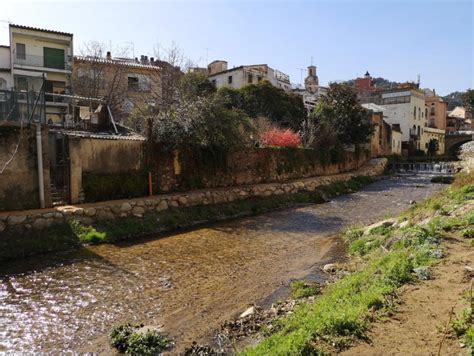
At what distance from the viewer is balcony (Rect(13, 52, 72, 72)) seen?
116 feet

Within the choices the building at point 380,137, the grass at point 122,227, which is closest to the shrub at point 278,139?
the grass at point 122,227

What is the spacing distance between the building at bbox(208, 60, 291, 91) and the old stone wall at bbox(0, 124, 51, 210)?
31.3m

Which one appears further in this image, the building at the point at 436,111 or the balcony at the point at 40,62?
the building at the point at 436,111

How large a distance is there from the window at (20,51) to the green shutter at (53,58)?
176 centimetres

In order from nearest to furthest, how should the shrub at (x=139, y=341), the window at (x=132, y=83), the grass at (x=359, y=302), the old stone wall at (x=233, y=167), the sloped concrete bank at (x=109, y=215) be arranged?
the grass at (x=359, y=302), the shrub at (x=139, y=341), the sloped concrete bank at (x=109, y=215), the old stone wall at (x=233, y=167), the window at (x=132, y=83)

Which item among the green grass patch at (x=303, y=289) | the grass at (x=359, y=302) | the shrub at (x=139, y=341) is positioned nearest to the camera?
the grass at (x=359, y=302)

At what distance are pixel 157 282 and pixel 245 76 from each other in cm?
4085

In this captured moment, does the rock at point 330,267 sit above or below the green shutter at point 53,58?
below

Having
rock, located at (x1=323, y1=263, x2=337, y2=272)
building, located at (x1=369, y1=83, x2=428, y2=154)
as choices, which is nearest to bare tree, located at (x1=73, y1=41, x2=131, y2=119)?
rock, located at (x1=323, y1=263, x2=337, y2=272)

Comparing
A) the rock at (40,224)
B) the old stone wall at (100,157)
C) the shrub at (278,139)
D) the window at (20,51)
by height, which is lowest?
the rock at (40,224)

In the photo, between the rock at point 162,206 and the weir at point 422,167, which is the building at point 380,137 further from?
the rock at point 162,206

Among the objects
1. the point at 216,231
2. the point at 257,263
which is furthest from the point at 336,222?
the point at 257,263

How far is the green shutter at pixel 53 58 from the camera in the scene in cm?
3681

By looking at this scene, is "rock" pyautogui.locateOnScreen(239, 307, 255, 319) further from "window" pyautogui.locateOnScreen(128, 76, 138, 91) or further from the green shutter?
the green shutter
